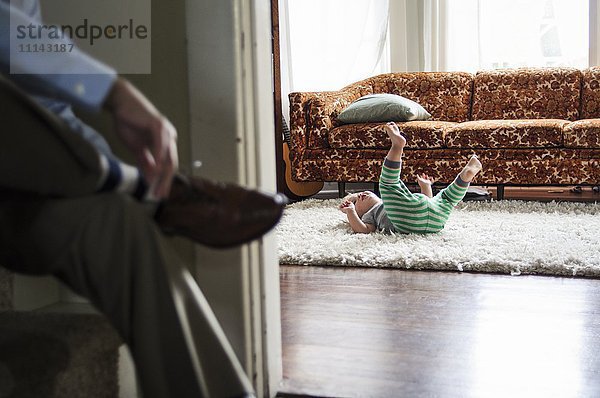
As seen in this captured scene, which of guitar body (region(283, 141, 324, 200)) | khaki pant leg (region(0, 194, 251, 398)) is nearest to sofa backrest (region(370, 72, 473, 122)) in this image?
guitar body (region(283, 141, 324, 200))

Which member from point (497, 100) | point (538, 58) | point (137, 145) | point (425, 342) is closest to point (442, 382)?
point (425, 342)

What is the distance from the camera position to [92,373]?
43.1 inches

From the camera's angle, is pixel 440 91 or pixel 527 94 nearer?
pixel 527 94

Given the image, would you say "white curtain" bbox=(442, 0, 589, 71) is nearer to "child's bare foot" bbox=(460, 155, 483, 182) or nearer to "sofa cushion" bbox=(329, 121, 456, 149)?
"sofa cushion" bbox=(329, 121, 456, 149)

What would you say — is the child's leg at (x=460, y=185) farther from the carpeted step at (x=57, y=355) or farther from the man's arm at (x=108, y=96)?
the man's arm at (x=108, y=96)

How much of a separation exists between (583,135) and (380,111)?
120cm

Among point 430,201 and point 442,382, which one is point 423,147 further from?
point 442,382

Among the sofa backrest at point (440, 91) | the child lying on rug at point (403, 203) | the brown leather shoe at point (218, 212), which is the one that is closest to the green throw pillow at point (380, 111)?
the sofa backrest at point (440, 91)

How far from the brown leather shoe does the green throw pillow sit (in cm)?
344

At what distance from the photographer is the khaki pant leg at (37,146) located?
31.1 inches

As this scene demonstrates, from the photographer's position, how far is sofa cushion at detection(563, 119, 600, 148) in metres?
3.79

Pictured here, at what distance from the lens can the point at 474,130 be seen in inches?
159

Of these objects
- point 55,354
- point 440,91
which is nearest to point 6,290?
point 55,354

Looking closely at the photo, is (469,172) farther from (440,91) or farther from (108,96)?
(108,96)
